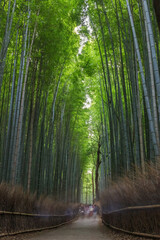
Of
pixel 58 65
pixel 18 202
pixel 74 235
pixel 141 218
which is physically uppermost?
pixel 58 65

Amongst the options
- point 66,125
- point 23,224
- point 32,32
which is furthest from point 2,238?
point 66,125

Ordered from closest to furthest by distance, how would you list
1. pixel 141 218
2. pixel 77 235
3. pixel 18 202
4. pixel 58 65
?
1. pixel 141 218
2. pixel 18 202
3. pixel 77 235
4. pixel 58 65

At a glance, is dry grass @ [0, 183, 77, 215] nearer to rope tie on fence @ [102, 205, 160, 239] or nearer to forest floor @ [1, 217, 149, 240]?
forest floor @ [1, 217, 149, 240]

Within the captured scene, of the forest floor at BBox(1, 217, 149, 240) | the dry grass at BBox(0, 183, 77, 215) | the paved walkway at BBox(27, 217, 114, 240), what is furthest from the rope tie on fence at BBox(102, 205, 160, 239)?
the dry grass at BBox(0, 183, 77, 215)

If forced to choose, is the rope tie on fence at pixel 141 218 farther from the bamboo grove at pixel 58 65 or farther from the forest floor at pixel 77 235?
the bamboo grove at pixel 58 65

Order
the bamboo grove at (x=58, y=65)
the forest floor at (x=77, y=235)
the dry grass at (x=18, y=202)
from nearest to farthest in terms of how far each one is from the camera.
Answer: the dry grass at (x=18, y=202) → the forest floor at (x=77, y=235) → the bamboo grove at (x=58, y=65)

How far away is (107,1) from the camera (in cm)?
584

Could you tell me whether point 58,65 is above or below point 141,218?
above

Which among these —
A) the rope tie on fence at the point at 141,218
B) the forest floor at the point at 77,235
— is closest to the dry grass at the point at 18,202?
the forest floor at the point at 77,235

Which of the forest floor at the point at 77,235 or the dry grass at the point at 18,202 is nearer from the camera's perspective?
the dry grass at the point at 18,202

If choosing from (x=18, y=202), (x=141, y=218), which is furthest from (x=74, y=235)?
(x=141, y=218)

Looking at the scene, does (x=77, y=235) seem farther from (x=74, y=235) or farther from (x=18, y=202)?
(x=18, y=202)

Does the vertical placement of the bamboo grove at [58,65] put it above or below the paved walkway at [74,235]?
above

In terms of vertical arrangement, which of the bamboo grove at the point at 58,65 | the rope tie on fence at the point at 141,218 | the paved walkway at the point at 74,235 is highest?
the bamboo grove at the point at 58,65
